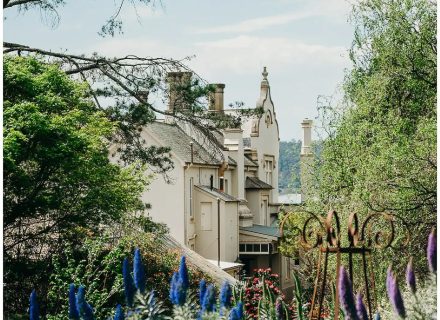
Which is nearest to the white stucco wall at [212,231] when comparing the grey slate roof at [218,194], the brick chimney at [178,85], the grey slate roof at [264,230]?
the grey slate roof at [218,194]

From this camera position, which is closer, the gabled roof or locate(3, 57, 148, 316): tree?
locate(3, 57, 148, 316): tree

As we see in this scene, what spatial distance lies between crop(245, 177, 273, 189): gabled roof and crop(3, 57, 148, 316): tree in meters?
22.6

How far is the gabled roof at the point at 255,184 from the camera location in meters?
40.4

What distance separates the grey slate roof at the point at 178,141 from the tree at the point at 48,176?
13808 millimetres

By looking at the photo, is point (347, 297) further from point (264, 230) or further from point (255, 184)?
point (255, 184)

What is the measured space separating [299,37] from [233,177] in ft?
95.1

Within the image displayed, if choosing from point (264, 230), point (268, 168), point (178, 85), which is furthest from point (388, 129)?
point (268, 168)

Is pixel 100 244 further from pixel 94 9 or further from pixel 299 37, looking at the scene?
pixel 299 37

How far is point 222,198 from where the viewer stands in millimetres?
34062

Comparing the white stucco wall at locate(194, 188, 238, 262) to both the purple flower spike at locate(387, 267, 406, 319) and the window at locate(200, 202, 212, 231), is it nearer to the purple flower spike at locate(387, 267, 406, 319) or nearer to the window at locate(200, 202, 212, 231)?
the window at locate(200, 202, 212, 231)

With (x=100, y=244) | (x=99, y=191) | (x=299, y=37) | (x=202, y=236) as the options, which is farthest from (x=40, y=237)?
(x=202, y=236)

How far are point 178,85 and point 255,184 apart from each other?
21.6m

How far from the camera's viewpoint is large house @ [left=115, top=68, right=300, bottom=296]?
105 feet

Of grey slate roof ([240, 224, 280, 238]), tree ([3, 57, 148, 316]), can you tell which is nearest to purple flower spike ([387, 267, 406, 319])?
tree ([3, 57, 148, 316])
